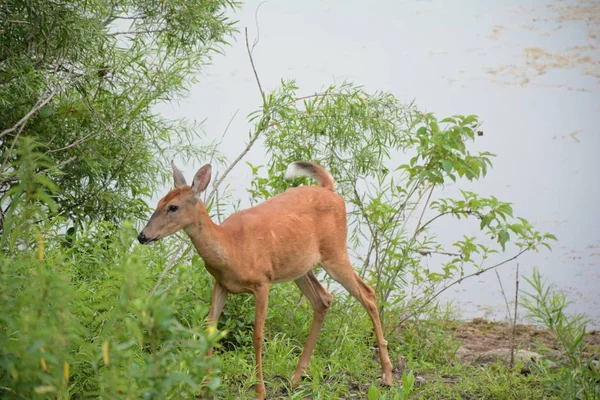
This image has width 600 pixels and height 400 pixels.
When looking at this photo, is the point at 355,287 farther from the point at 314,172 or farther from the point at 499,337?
the point at 499,337

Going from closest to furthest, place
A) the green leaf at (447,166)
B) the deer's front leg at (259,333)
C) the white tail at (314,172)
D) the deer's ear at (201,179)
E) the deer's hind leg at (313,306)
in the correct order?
1. the deer's ear at (201,179)
2. the deer's front leg at (259,333)
3. the deer's hind leg at (313,306)
4. the white tail at (314,172)
5. the green leaf at (447,166)

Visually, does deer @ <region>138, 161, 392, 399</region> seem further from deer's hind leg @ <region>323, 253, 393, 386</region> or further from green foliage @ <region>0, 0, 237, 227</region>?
green foliage @ <region>0, 0, 237, 227</region>

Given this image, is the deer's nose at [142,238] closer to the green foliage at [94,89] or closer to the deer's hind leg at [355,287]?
the green foliage at [94,89]

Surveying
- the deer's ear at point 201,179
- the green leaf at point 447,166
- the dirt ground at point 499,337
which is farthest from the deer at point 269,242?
the dirt ground at point 499,337

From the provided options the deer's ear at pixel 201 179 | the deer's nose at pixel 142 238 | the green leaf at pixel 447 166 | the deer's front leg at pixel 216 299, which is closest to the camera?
the deer's nose at pixel 142 238

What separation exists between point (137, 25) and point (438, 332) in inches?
91.7

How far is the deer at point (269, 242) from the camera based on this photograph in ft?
11.8

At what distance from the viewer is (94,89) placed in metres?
4.57

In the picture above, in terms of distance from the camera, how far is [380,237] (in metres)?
4.90

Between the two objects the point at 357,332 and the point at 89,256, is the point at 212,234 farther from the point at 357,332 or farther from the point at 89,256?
the point at 357,332

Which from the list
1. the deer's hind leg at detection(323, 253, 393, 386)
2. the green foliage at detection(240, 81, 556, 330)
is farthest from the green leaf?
the deer's hind leg at detection(323, 253, 393, 386)

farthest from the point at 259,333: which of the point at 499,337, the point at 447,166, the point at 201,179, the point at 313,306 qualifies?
the point at 499,337

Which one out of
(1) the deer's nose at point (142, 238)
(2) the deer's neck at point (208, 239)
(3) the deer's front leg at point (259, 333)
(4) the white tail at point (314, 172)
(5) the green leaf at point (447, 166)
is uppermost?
(5) the green leaf at point (447, 166)

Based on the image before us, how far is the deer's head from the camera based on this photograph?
3.50m
